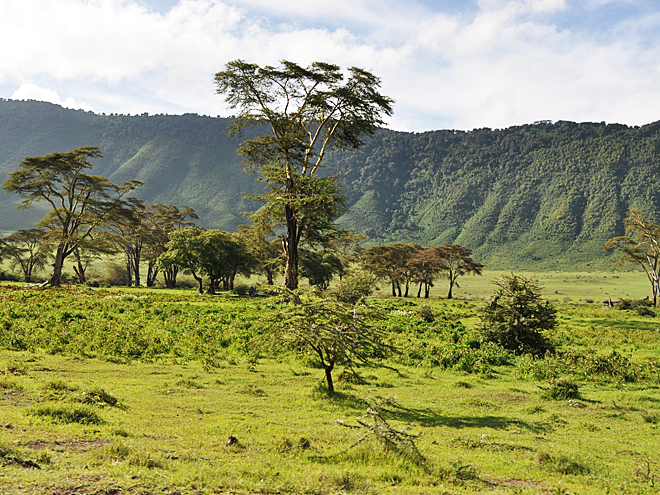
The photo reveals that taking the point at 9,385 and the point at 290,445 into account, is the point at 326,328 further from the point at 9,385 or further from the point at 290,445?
the point at 9,385

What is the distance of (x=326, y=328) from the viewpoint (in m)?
9.57

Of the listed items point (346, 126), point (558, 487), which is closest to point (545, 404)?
point (558, 487)

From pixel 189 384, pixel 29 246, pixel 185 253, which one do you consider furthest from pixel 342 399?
pixel 29 246

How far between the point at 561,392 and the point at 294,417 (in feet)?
24.9

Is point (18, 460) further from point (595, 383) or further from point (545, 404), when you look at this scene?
point (595, 383)

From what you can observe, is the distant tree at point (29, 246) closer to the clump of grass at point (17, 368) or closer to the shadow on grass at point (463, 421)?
the clump of grass at point (17, 368)

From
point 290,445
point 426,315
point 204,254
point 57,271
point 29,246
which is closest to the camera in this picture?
point 290,445

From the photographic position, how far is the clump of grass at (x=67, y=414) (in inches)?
271

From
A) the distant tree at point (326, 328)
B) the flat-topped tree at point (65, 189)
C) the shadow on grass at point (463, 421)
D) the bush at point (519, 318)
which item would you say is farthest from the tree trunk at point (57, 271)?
the shadow on grass at point (463, 421)

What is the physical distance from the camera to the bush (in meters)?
17.5

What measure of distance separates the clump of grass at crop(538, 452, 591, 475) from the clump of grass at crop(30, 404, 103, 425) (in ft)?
24.0

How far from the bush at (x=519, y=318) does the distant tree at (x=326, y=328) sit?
968cm

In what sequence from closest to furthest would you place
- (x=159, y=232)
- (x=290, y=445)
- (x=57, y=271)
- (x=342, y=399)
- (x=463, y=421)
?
(x=290, y=445)
(x=463, y=421)
(x=342, y=399)
(x=57, y=271)
(x=159, y=232)

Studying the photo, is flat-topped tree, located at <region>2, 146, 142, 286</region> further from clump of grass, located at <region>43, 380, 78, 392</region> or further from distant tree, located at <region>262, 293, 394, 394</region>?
distant tree, located at <region>262, 293, 394, 394</region>
